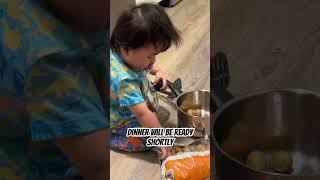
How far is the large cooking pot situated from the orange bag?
71 mm

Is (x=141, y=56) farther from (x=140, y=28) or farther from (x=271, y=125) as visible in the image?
(x=271, y=125)

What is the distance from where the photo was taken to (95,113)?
13.7 inches

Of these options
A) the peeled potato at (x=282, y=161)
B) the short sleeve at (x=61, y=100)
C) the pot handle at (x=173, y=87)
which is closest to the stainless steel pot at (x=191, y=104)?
the pot handle at (x=173, y=87)

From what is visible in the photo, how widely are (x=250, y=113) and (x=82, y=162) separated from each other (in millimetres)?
255

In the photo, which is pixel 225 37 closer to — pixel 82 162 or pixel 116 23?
pixel 116 23

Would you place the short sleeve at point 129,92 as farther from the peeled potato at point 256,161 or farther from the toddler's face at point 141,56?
the peeled potato at point 256,161

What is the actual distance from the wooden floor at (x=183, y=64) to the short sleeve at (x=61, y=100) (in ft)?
0.74

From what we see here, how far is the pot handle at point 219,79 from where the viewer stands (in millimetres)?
577

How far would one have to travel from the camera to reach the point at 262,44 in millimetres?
625

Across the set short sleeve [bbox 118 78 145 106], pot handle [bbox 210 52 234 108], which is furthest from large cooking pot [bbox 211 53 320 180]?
short sleeve [bbox 118 78 145 106]

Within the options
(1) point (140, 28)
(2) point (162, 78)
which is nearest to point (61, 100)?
(1) point (140, 28)

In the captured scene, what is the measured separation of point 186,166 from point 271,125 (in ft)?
0.48

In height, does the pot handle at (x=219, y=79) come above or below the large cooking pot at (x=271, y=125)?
above

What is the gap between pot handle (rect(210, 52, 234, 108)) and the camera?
22.7 inches
